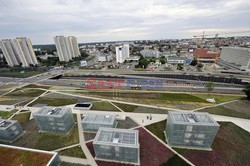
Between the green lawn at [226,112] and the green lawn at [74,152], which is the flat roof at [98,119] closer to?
the green lawn at [74,152]

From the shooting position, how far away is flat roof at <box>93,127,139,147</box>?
26.5 m

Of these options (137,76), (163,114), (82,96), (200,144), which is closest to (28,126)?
(82,96)

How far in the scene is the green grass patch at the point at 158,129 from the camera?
1323 inches

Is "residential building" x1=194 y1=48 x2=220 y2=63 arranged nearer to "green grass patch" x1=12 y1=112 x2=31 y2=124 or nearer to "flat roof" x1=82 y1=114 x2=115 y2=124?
"flat roof" x1=82 y1=114 x2=115 y2=124

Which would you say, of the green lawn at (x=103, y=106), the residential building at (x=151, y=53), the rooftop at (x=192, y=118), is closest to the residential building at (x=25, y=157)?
the green lawn at (x=103, y=106)

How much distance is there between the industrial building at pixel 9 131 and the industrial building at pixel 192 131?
1659 inches

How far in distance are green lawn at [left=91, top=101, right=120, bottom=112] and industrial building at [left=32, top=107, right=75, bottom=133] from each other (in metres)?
12.4

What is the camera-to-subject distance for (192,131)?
28.8 m

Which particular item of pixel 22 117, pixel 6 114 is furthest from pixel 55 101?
pixel 6 114

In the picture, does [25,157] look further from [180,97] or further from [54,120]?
[180,97]

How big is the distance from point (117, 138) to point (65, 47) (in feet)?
499

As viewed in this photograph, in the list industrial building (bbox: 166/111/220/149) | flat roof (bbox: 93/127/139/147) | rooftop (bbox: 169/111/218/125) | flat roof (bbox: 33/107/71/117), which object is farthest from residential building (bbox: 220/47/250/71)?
flat roof (bbox: 33/107/71/117)

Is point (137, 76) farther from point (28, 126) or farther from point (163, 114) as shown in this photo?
point (28, 126)

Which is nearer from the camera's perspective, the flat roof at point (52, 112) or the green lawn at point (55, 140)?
the green lawn at point (55, 140)
